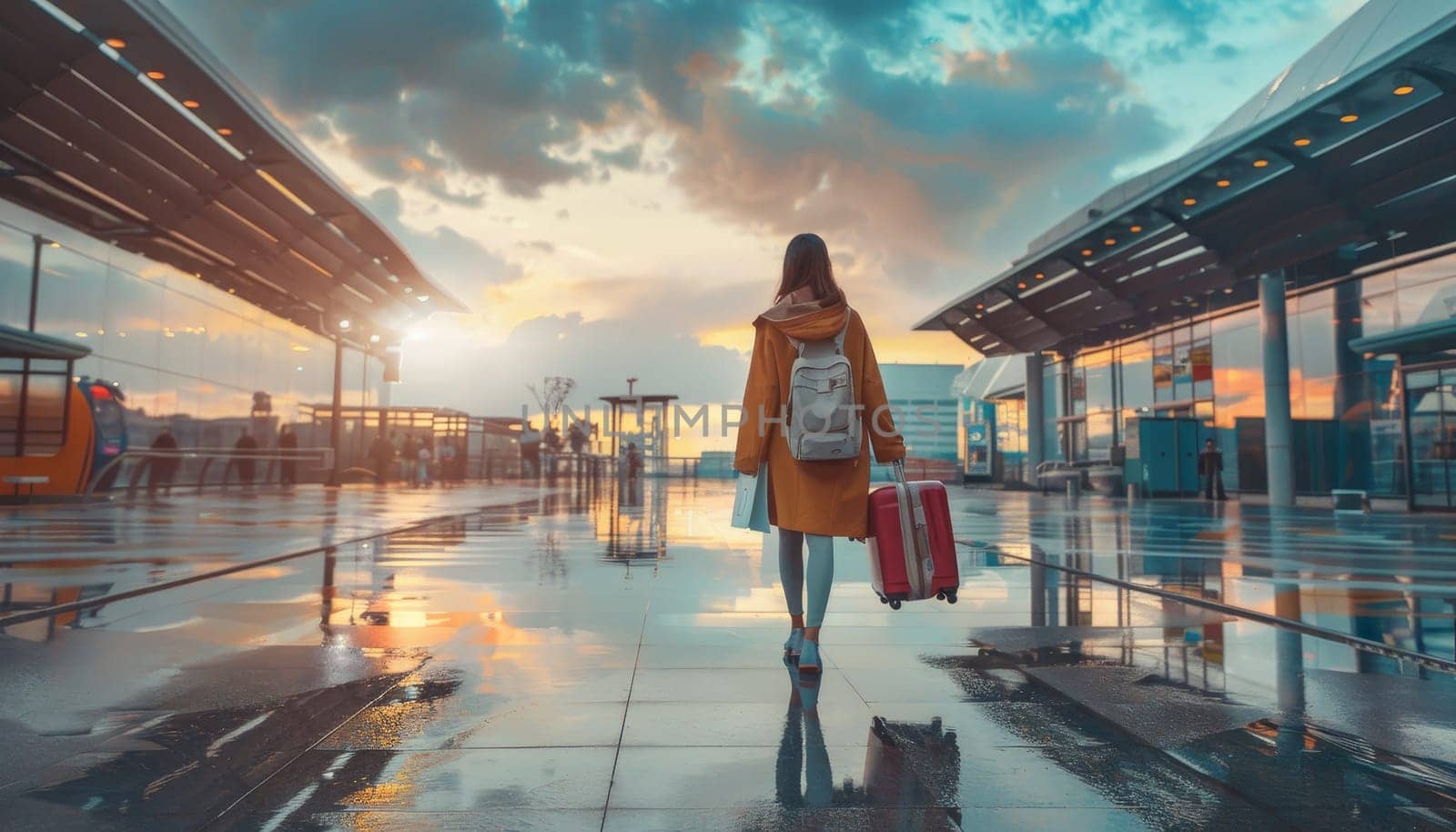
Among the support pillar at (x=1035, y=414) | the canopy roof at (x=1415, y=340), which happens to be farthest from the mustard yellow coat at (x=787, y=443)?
the support pillar at (x=1035, y=414)

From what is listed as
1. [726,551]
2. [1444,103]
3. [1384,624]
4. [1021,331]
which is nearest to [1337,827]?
[1384,624]

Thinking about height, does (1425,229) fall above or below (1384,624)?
above

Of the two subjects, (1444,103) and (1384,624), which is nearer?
(1384,624)

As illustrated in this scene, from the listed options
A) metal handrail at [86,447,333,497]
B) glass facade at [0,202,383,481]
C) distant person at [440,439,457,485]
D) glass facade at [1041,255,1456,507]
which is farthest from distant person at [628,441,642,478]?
glass facade at [1041,255,1456,507]

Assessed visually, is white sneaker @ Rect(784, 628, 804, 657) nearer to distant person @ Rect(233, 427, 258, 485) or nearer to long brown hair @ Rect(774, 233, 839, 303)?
long brown hair @ Rect(774, 233, 839, 303)

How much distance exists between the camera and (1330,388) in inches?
925

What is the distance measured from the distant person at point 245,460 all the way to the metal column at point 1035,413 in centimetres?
2748

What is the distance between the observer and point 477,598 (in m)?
6.05

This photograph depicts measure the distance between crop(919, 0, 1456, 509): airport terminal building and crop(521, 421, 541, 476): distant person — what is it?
1838 centimetres

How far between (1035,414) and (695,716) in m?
35.2

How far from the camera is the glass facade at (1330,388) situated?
1986 cm

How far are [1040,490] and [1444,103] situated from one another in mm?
21303

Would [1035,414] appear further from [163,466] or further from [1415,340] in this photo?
[163,466]

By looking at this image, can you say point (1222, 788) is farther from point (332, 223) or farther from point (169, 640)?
point (332, 223)
